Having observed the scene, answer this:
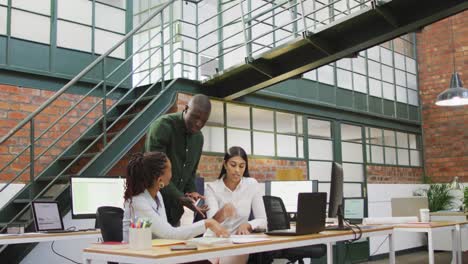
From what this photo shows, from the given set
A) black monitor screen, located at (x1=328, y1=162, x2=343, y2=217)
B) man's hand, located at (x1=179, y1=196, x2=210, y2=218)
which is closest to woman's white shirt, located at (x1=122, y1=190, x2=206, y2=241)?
man's hand, located at (x1=179, y1=196, x2=210, y2=218)

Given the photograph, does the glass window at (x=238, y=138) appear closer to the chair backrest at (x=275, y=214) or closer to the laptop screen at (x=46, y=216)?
the laptop screen at (x=46, y=216)

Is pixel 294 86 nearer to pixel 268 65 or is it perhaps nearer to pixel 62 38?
pixel 268 65

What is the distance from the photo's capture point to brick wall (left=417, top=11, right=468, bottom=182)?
31.8ft

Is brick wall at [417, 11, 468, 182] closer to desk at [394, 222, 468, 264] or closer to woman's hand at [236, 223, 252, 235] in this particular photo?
desk at [394, 222, 468, 264]

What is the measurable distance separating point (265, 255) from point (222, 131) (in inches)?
110

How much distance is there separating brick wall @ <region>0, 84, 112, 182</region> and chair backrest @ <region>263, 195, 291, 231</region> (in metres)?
2.75

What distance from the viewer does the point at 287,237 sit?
2.76 meters

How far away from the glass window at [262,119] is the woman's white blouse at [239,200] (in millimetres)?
3268

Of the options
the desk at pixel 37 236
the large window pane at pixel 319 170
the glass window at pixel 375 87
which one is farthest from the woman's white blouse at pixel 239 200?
the glass window at pixel 375 87

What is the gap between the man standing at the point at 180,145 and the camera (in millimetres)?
3199

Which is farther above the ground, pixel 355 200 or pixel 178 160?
pixel 178 160

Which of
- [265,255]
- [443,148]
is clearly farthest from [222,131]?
[443,148]

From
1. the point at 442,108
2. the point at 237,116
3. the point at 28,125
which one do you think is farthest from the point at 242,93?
the point at 442,108

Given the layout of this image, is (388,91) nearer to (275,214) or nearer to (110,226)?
(275,214)
